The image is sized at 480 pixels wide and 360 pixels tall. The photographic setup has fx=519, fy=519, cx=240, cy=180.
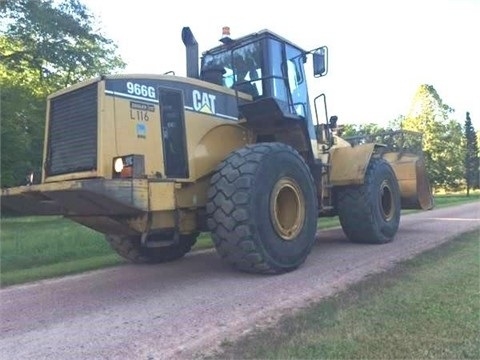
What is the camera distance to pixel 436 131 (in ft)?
177

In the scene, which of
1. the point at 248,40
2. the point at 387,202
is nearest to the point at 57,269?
the point at 248,40

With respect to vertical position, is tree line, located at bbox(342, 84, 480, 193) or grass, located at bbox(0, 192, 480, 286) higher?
tree line, located at bbox(342, 84, 480, 193)

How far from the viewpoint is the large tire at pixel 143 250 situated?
7500 millimetres

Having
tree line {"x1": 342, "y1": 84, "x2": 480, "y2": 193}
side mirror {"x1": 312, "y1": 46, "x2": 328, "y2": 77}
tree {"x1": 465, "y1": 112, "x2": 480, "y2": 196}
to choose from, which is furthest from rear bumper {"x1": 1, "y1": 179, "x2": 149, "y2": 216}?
tree {"x1": 465, "y1": 112, "x2": 480, "y2": 196}

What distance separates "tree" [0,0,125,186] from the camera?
2384 centimetres

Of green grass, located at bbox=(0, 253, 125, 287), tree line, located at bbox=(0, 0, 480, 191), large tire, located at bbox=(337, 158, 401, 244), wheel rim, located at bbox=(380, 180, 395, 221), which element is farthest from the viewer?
tree line, located at bbox=(0, 0, 480, 191)

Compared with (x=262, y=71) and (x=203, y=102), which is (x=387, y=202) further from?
(x=203, y=102)

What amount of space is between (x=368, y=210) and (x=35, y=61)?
24528mm

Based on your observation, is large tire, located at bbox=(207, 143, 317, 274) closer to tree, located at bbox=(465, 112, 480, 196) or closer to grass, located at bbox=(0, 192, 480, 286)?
grass, located at bbox=(0, 192, 480, 286)

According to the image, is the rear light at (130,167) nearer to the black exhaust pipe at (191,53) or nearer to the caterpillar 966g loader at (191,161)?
the caterpillar 966g loader at (191,161)

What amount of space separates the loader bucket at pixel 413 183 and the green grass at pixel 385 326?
556 cm

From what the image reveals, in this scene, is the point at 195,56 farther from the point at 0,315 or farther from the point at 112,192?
the point at 0,315

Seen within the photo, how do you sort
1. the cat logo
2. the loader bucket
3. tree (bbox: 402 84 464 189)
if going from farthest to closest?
tree (bbox: 402 84 464 189) → the loader bucket → the cat logo

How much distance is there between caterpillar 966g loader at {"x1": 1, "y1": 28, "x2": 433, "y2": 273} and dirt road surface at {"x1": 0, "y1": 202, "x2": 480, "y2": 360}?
496mm
